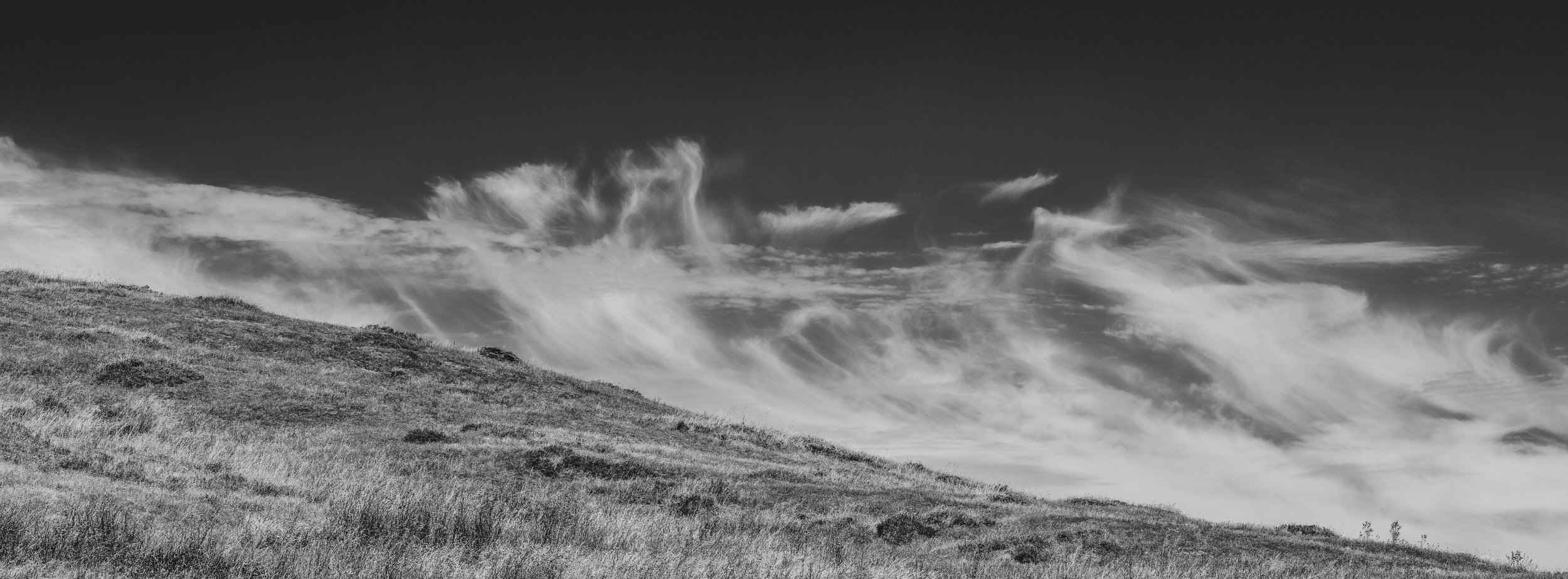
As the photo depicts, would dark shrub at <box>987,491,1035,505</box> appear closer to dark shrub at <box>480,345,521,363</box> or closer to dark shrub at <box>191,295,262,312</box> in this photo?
dark shrub at <box>480,345,521,363</box>

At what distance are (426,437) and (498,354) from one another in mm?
21196

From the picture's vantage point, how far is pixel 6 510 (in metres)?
11.8

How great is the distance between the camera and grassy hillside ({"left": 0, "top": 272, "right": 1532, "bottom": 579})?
11984 millimetres

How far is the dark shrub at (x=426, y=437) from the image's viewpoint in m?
29.3

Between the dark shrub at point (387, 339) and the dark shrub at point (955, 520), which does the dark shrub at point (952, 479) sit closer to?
the dark shrub at point (955, 520)

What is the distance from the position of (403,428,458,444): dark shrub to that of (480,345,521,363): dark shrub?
18.9 metres

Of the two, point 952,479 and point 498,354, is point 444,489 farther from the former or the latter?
point 498,354

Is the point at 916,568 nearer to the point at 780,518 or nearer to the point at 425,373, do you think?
the point at 780,518

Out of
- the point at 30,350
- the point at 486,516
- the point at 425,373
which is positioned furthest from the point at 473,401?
the point at 486,516

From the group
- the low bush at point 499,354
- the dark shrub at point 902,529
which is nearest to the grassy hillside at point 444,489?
the dark shrub at point 902,529

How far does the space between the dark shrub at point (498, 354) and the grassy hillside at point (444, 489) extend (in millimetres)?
4039

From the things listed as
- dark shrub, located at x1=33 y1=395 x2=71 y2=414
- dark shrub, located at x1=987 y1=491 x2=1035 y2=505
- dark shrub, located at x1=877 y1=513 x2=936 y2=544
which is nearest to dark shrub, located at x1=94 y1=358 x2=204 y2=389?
dark shrub, located at x1=33 y1=395 x2=71 y2=414

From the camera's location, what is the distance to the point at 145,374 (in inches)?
1296

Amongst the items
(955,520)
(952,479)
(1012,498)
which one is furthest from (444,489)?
(952,479)
